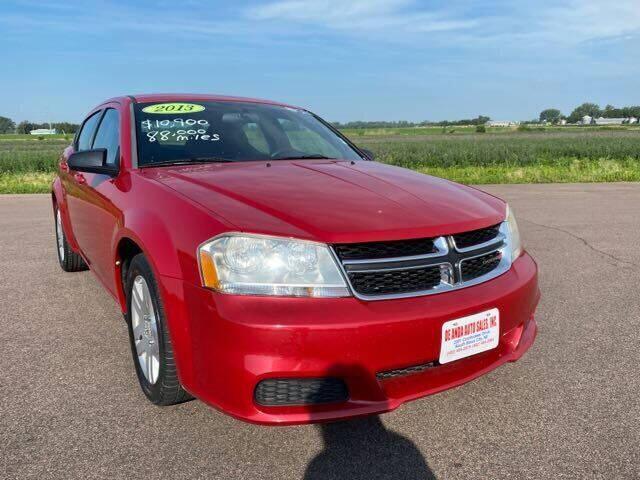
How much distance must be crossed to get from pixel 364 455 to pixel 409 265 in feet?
2.59

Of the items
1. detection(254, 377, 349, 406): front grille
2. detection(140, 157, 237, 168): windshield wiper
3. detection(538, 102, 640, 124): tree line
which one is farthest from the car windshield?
detection(538, 102, 640, 124): tree line

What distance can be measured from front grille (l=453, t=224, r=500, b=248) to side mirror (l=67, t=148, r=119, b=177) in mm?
1883

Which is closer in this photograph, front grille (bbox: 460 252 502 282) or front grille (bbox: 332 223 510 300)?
front grille (bbox: 332 223 510 300)

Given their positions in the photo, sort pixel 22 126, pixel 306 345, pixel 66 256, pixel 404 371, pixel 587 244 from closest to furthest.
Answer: pixel 306 345 → pixel 404 371 → pixel 66 256 → pixel 587 244 → pixel 22 126

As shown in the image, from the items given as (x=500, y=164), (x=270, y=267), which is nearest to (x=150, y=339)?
(x=270, y=267)

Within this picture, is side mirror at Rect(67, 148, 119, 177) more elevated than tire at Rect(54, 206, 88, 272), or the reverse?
side mirror at Rect(67, 148, 119, 177)

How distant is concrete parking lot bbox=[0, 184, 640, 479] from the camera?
2.15m

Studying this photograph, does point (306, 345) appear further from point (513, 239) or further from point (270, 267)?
point (513, 239)

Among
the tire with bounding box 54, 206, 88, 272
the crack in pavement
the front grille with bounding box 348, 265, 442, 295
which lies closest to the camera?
the front grille with bounding box 348, 265, 442, 295

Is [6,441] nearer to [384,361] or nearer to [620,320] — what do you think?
[384,361]

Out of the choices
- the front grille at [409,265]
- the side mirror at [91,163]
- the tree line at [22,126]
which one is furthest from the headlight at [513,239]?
the tree line at [22,126]

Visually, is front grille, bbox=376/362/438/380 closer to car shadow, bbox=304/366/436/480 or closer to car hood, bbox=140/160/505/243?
car shadow, bbox=304/366/436/480

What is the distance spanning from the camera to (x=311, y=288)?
2029 millimetres

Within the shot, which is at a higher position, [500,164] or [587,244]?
[500,164]
